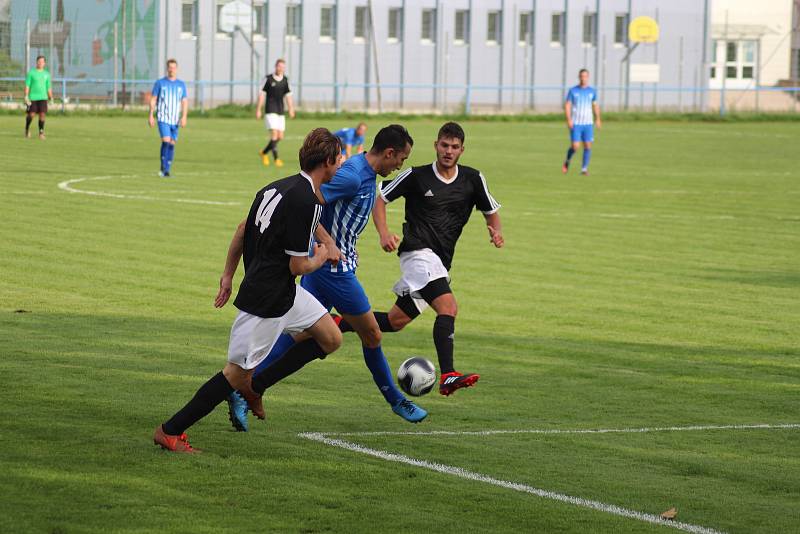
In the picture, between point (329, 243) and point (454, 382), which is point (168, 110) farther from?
point (329, 243)

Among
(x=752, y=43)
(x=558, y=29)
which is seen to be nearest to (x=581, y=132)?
(x=558, y=29)

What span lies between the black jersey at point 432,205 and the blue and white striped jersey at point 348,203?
110cm

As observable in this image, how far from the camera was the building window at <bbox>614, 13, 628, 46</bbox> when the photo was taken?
2894 inches

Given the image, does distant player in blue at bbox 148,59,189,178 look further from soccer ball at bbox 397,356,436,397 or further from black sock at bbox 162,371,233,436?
black sock at bbox 162,371,233,436

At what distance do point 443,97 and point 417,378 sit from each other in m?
57.4

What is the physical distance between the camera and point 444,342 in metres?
9.92

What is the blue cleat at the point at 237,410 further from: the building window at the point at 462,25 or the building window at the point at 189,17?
the building window at the point at 462,25

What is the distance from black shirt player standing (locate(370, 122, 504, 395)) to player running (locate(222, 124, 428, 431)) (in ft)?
3.25

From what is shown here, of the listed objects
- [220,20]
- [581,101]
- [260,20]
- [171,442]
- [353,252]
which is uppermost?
[260,20]

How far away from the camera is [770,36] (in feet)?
268

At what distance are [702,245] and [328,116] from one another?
120ft

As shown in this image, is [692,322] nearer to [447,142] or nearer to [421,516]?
[447,142]

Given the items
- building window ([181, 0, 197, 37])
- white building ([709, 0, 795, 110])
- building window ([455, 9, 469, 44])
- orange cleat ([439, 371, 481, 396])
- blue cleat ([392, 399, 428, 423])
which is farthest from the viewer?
white building ([709, 0, 795, 110])

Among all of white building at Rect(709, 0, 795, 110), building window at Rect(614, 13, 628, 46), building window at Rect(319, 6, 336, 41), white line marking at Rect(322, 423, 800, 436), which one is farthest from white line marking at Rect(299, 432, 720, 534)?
white building at Rect(709, 0, 795, 110)
